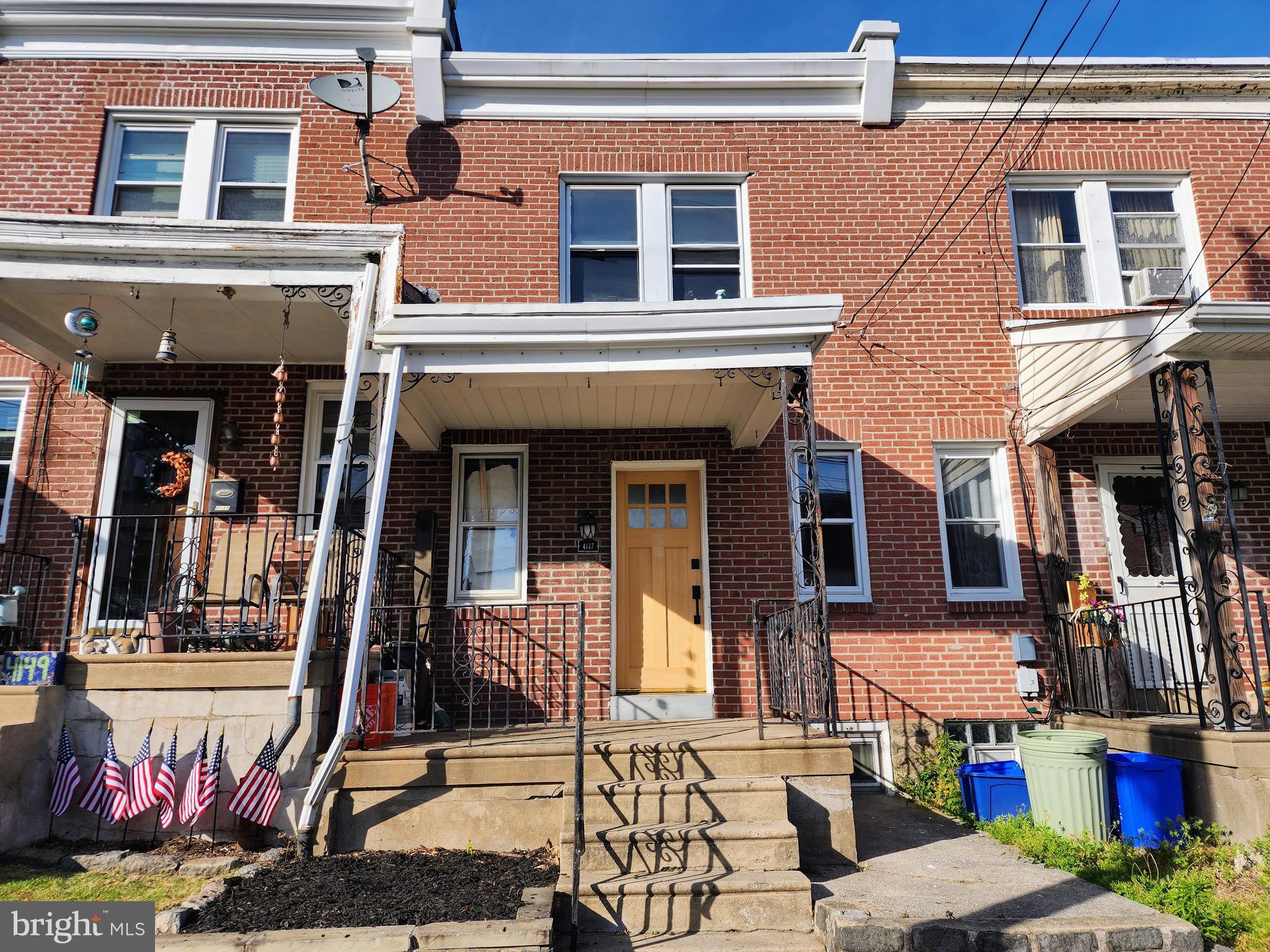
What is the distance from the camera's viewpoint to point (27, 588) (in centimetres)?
755

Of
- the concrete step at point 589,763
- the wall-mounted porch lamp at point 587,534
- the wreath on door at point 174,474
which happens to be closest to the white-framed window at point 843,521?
the wall-mounted porch lamp at point 587,534

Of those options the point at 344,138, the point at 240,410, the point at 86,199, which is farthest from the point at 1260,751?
the point at 86,199

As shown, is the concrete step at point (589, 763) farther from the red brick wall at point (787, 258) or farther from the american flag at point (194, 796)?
the red brick wall at point (787, 258)

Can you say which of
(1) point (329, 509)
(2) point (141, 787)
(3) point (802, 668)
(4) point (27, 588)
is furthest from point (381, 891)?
(4) point (27, 588)

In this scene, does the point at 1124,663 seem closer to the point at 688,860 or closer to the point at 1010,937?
the point at 1010,937

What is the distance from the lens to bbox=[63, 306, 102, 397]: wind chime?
6520mm

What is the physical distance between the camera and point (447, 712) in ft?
24.8

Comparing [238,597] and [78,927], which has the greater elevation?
[238,597]

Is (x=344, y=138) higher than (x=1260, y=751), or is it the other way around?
(x=344, y=138)

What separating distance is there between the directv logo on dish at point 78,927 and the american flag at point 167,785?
0.94 meters

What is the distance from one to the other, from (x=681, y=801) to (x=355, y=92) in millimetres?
7098

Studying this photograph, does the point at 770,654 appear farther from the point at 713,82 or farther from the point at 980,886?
the point at 713,82

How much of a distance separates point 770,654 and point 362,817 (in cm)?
349

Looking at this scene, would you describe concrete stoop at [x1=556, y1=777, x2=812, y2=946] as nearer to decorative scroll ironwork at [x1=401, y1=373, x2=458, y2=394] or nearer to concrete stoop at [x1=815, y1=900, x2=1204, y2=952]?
concrete stoop at [x1=815, y1=900, x2=1204, y2=952]
